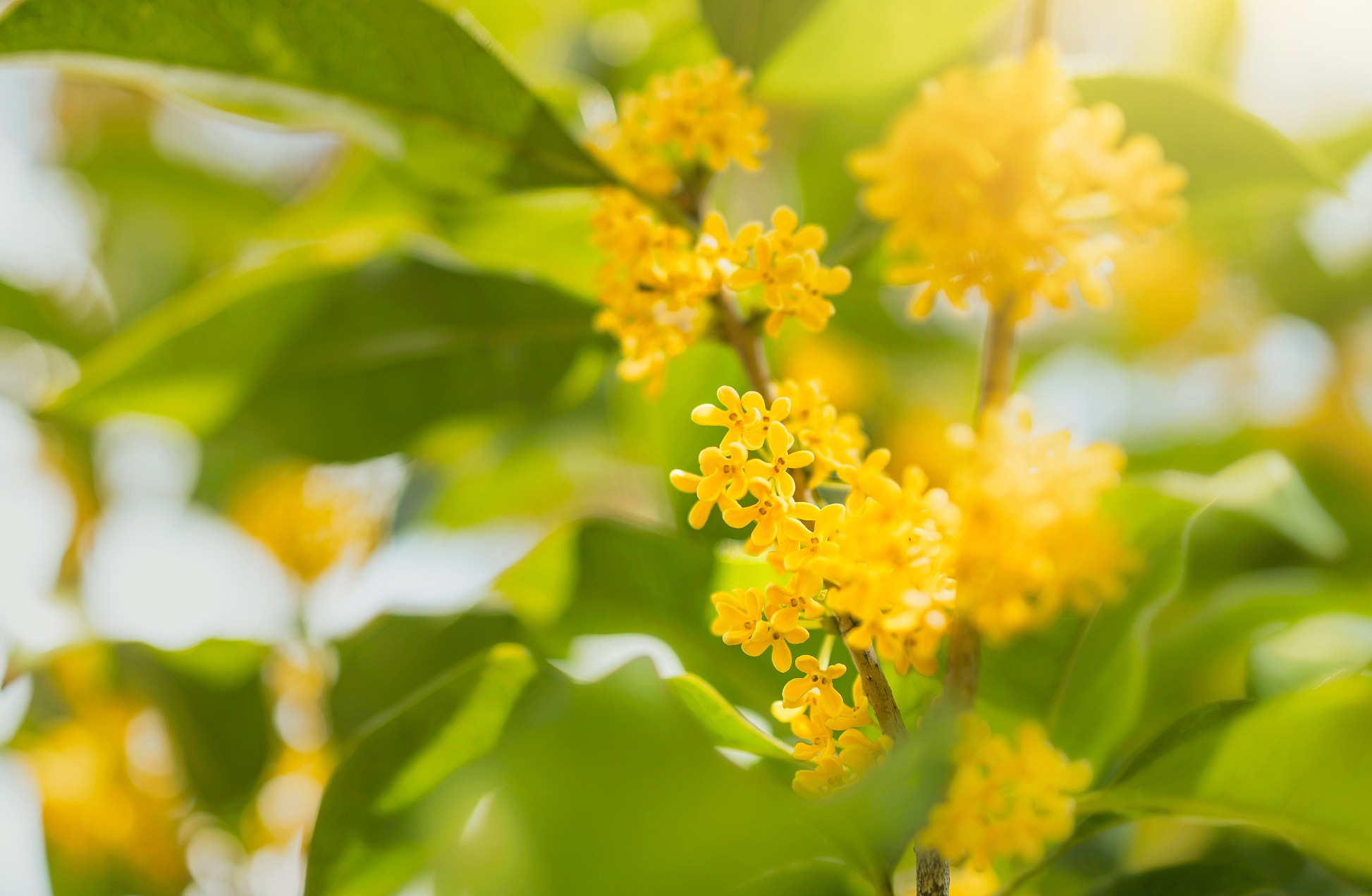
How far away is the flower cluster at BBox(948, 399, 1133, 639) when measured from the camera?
1.42 feet

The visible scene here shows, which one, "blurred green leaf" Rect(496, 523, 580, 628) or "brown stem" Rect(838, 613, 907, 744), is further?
"blurred green leaf" Rect(496, 523, 580, 628)

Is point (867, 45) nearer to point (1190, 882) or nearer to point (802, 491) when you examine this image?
point (802, 491)

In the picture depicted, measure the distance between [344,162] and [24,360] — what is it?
1.06 m

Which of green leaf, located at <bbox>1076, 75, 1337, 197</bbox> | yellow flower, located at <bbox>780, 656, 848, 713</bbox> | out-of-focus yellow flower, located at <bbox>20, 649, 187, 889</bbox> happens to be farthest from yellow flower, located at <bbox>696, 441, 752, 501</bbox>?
out-of-focus yellow flower, located at <bbox>20, 649, 187, 889</bbox>

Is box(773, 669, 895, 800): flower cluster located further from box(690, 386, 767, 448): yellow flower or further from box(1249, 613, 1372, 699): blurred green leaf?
box(1249, 613, 1372, 699): blurred green leaf

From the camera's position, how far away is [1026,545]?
44 cm

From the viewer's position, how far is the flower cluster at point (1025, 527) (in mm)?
434

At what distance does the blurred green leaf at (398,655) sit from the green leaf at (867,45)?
24.1 inches

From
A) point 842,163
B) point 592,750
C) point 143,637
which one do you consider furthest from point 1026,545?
point 143,637

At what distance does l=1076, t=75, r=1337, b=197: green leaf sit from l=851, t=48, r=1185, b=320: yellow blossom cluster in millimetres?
228

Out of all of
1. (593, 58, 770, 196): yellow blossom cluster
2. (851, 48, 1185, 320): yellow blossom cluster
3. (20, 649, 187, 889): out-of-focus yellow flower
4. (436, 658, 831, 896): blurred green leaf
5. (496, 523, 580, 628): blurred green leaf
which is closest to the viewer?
(436, 658, 831, 896): blurred green leaf

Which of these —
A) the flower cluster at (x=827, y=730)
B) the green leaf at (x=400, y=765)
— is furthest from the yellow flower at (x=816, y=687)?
the green leaf at (x=400, y=765)

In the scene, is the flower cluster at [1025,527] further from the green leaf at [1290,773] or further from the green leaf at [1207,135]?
the green leaf at [1207,135]

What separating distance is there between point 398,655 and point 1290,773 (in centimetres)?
79
